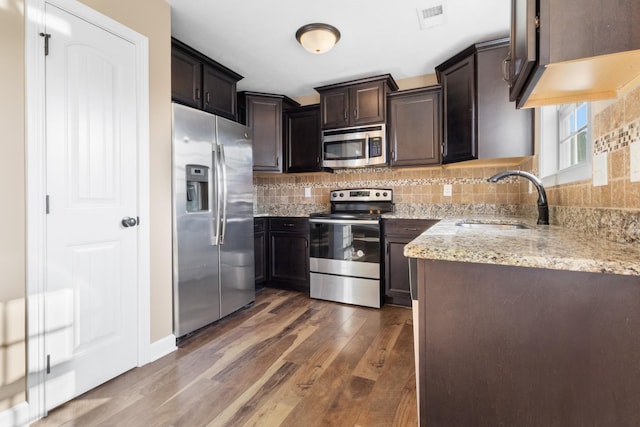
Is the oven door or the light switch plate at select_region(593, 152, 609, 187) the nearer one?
the light switch plate at select_region(593, 152, 609, 187)

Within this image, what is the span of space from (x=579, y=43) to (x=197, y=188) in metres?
2.26

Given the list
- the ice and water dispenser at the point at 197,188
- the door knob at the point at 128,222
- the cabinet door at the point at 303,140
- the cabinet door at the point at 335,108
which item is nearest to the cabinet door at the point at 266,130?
the cabinet door at the point at 303,140

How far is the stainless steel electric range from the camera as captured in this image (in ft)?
9.66

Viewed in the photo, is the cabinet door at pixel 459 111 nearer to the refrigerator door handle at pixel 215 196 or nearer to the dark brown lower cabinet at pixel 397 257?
the dark brown lower cabinet at pixel 397 257

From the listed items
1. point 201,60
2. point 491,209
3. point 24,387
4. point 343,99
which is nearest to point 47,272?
point 24,387

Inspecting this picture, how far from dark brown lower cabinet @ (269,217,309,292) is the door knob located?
1767 millimetres

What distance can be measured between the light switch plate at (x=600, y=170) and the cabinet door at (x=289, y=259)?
2.54 m

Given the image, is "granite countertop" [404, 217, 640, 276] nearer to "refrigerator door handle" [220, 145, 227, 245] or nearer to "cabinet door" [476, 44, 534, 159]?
"cabinet door" [476, 44, 534, 159]

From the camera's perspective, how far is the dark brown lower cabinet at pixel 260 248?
343 centimetres

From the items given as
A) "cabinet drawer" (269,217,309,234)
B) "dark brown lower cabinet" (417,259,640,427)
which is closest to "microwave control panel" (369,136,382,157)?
"cabinet drawer" (269,217,309,234)

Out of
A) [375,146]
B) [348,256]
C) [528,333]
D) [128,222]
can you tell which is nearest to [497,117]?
[375,146]

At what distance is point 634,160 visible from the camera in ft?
2.90

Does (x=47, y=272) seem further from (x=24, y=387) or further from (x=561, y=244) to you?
(x=561, y=244)

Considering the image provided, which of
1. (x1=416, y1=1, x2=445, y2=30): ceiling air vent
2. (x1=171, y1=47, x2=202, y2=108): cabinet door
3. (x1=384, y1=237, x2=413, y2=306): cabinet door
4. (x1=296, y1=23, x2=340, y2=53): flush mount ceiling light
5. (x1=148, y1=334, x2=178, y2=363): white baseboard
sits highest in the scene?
(x1=416, y1=1, x2=445, y2=30): ceiling air vent
